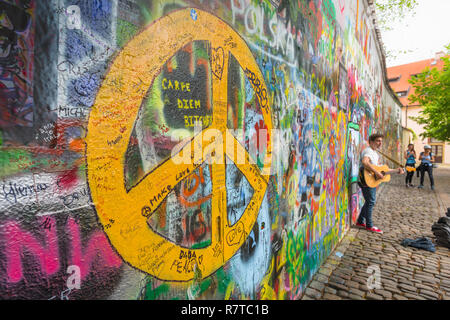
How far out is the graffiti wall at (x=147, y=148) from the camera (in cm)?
85

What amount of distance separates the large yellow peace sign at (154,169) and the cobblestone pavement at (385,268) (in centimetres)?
221

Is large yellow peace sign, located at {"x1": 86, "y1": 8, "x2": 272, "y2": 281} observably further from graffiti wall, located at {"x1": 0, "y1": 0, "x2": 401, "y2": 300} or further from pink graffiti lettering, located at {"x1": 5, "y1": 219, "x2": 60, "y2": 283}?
pink graffiti lettering, located at {"x1": 5, "y1": 219, "x2": 60, "y2": 283}

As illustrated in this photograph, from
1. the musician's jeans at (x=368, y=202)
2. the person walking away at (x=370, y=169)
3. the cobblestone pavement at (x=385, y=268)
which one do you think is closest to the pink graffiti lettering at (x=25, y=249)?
the cobblestone pavement at (x=385, y=268)

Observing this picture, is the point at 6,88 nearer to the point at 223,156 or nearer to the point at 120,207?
the point at 120,207

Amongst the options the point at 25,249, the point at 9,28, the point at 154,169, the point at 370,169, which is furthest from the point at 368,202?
the point at 9,28

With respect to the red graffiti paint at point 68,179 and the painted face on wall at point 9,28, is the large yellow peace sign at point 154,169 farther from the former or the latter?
the painted face on wall at point 9,28

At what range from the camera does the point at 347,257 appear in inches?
166

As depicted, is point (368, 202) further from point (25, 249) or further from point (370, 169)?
point (25, 249)

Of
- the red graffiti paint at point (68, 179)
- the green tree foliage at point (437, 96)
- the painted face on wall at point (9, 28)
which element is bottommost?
the red graffiti paint at point (68, 179)

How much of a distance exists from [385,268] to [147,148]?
416 centimetres

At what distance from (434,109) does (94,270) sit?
21.2 m

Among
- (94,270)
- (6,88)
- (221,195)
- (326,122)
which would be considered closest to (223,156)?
(221,195)

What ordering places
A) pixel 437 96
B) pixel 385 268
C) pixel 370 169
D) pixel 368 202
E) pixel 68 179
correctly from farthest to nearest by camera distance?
pixel 437 96, pixel 368 202, pixel 370 169, pixel 385 268, pixel 68 179

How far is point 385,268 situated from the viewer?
12.6ft
